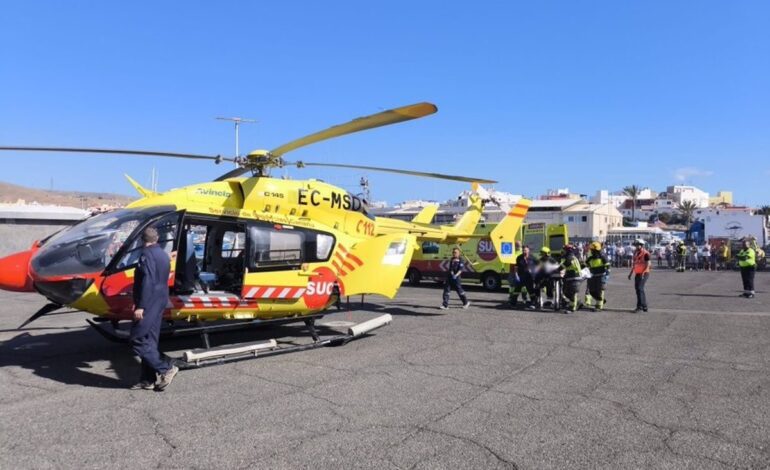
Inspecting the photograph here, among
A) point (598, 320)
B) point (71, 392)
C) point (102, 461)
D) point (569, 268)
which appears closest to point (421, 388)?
point (102, 461)

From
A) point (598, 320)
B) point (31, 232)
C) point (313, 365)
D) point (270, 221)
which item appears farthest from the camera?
point (31, 232)

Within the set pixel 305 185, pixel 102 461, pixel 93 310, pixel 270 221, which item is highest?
pixel 305 185

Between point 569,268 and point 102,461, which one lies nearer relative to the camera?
point 102,461

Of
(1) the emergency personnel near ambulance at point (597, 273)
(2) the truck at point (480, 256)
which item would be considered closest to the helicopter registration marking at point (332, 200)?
(1) the emergency personnel near ambulance at point (597, 273)

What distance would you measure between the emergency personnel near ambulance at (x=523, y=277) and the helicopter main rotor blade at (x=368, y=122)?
7.82 m

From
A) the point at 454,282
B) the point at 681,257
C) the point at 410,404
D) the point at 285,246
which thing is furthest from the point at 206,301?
the point at 681,257

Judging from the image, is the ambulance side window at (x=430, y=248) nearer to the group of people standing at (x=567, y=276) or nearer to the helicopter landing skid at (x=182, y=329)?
the group of people standing at (x=567, y=276)

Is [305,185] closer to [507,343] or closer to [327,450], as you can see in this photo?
[507,343]

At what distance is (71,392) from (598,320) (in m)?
9.70

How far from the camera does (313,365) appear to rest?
719 centimetres

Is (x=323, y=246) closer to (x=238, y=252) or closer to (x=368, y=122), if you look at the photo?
(x=238, y=252)

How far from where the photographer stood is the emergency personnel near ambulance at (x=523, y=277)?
1366cm

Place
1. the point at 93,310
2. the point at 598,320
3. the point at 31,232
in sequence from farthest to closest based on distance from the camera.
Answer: the point at 31,232 → the point at 598,320 → the point at 93,310

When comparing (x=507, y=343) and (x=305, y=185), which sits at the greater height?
(x=305, y=185)
